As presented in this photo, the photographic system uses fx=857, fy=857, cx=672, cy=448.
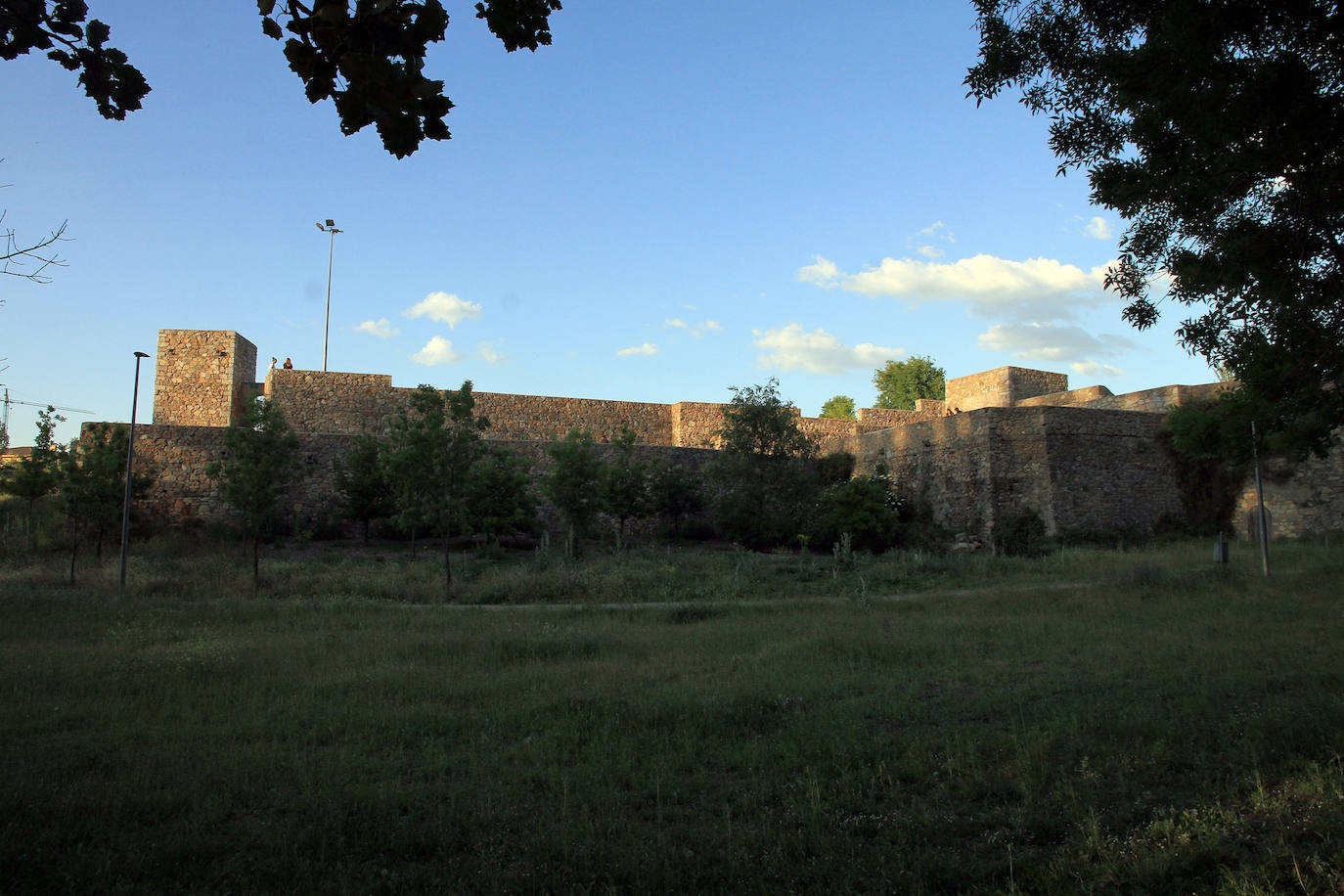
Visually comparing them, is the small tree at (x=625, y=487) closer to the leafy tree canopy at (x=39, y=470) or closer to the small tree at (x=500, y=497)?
the small tree at (x=500, y=497)

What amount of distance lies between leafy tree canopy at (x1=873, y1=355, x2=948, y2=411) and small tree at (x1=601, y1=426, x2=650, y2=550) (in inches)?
1405

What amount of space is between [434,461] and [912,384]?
155 feet

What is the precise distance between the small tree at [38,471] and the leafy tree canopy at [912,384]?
4725 centimetres

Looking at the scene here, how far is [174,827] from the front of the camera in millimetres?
4238

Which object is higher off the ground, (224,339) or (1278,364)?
(224,339)

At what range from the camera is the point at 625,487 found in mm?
24328

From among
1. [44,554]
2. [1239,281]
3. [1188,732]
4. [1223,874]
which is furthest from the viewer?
[44,554]

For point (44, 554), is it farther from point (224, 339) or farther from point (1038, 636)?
point (1038, 636)

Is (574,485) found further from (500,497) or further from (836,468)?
(836,468)

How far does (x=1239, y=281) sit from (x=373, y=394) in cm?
2833

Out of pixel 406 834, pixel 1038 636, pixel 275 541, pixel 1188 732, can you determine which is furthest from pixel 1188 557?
pixel 275 541

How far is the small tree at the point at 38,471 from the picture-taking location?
1991cm

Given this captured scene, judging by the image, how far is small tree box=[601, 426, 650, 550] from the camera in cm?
2400

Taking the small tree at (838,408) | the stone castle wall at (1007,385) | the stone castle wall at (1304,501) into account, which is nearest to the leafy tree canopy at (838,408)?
the small tree at (838,408)
